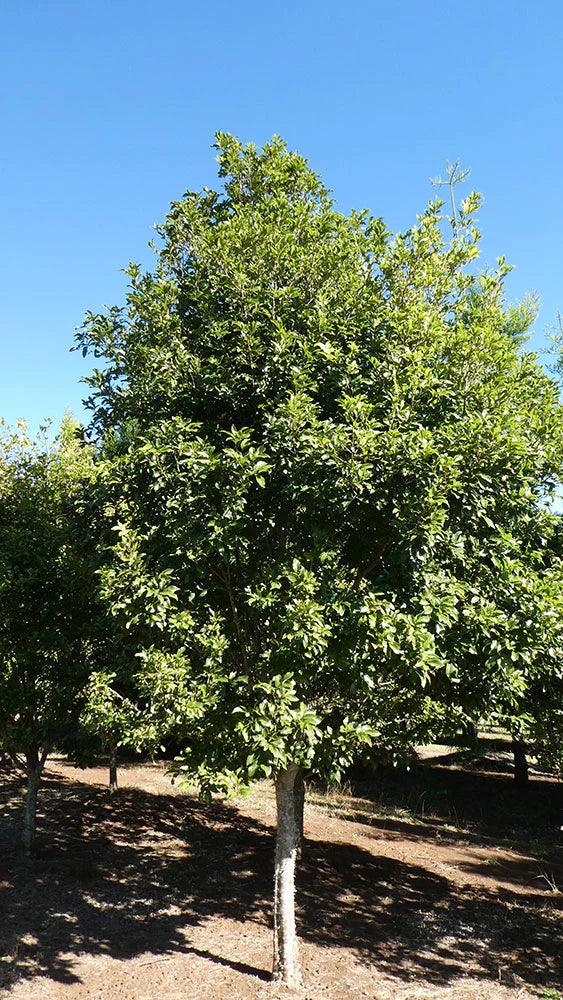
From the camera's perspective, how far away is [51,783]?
806 inches

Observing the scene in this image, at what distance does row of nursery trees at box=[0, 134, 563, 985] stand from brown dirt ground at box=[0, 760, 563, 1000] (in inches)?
56.0

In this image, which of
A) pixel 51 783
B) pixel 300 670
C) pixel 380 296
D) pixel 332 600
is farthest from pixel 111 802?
pixel 380 296

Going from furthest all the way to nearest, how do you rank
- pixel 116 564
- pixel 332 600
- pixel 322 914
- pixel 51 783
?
pixel 51 783 → pixel 322 914 → pixel 116 564 → pixel 332 600

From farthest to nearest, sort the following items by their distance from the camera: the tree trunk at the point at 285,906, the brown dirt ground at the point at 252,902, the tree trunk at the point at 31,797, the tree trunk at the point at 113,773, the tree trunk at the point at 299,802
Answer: the tree trunk at the point at 113,773 → the tree trunk at the point at 31,797 → the tree trunk at the point at 299,802 → the brown dirt ground at the point at 252,902 → the tree trunk at the point at 285,906

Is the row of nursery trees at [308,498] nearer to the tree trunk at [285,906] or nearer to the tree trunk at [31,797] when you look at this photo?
the tree trunk at [285,906]

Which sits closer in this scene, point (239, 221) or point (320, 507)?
point (320, 507)

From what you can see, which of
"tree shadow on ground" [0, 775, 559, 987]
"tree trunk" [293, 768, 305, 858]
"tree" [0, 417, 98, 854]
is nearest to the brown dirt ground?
"tree shadow on ground" [0, 775, 559, 987]

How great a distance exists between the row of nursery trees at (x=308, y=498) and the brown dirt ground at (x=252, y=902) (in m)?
1.42

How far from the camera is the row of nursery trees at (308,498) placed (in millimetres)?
7164

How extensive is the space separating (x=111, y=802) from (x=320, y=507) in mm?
14777

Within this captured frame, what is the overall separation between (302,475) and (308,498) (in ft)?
1.09

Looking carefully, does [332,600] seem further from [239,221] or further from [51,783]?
[51,783]

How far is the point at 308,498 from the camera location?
7605mm

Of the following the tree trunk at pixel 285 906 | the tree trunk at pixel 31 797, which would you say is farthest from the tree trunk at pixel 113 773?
the tree trunk at pixel 285 906
